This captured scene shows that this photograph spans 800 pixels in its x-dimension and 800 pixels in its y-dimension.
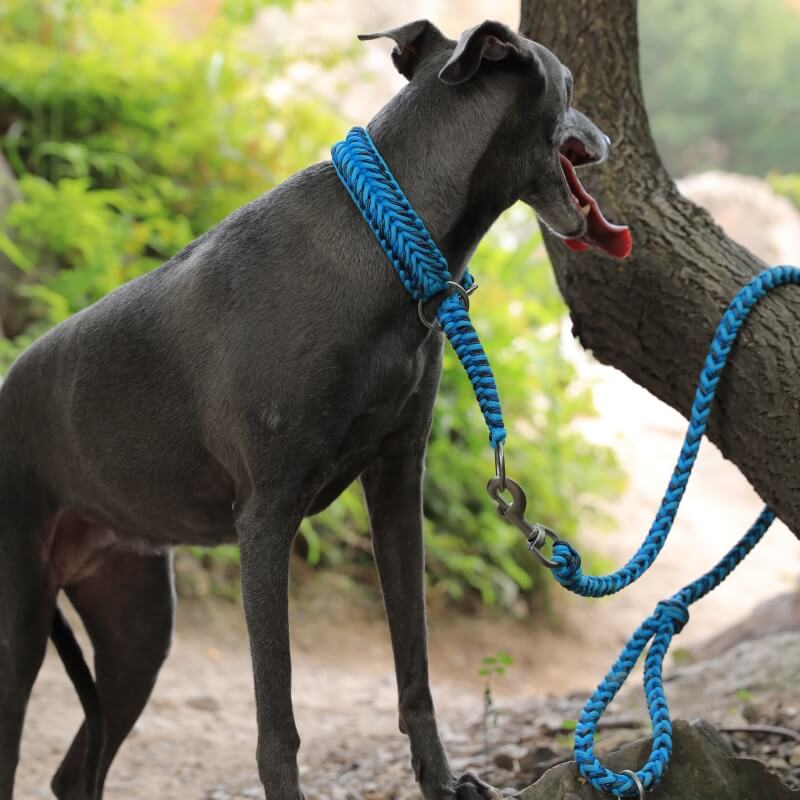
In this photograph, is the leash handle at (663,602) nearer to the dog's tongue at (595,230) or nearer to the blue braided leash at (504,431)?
the blue braided leash at (504,431)

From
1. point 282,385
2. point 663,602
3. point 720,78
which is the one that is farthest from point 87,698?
point 720,78

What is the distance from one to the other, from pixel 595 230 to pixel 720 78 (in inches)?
651

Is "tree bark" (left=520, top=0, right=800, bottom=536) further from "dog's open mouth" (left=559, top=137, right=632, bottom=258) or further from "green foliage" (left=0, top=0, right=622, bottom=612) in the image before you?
"green foliage" (left=0, top=0, right=622, bottom=612)

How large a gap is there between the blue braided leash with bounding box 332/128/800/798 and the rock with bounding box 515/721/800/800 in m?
0.06

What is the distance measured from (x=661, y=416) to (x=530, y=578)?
4.33 meters

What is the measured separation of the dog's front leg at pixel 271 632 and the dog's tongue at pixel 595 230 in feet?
2.70

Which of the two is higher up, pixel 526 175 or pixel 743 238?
pixel 743 238

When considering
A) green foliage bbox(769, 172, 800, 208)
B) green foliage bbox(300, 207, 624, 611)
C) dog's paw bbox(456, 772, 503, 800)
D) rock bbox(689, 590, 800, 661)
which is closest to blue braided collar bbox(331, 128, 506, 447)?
dog's paw bbox(456, 772, 503, 800)

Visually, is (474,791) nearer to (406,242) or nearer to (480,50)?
(406,242)

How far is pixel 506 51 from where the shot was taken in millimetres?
2139

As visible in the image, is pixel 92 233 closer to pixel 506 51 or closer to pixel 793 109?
pixel 793 109

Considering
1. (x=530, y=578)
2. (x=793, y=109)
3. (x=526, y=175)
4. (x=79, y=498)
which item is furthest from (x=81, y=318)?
(x=530, y=578)

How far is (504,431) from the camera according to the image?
225cm

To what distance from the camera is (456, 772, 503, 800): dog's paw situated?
7.65 feet
